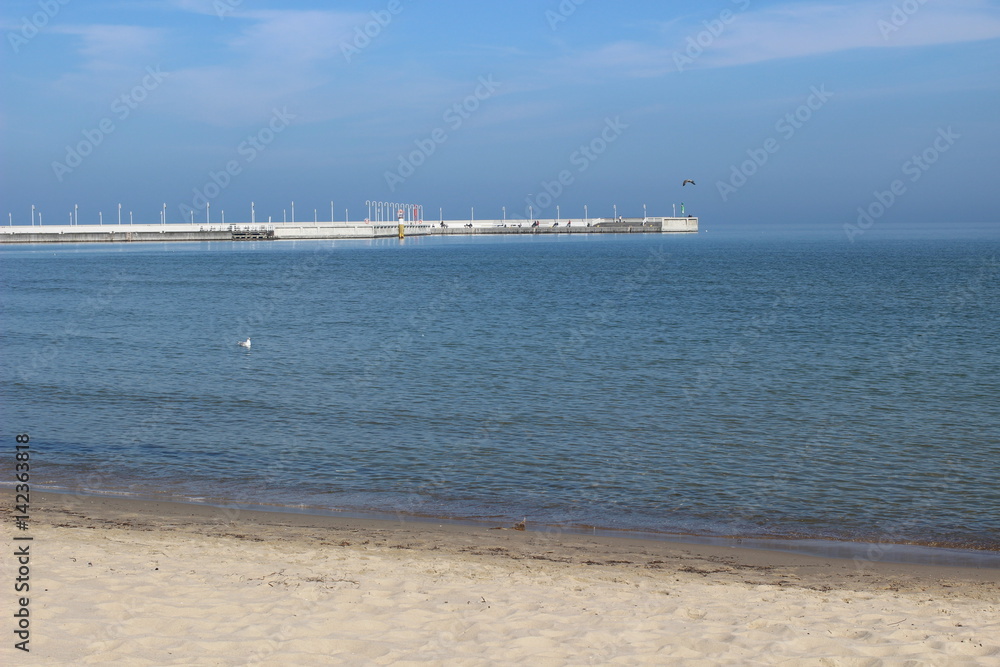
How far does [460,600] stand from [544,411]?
11.1 m

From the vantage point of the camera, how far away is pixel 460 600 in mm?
8141

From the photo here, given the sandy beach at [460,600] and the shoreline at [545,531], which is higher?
the sandy beach at [460,600]

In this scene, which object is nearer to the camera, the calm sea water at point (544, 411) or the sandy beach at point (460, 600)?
the sandy beach at point (460, 600)

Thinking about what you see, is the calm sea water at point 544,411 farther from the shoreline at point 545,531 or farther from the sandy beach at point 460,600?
the sandy beach at point 460,600

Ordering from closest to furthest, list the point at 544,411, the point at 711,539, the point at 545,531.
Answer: the point at 711,539 → the point at 545,531 → the point at 544,411

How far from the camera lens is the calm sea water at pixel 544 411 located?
12.8 m

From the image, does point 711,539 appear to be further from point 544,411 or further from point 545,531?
point 544,411

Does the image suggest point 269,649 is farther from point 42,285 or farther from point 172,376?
point 42,285

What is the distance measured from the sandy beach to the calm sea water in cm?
156

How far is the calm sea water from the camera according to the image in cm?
1276

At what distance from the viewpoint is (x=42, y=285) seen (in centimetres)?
6341

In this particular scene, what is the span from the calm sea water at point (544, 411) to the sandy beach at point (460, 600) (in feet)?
5.12

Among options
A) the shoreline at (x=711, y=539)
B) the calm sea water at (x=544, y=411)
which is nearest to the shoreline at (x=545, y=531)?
the shoreline at (x=711, y=539)

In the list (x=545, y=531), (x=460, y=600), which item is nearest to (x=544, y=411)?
(x=545, y=531)
